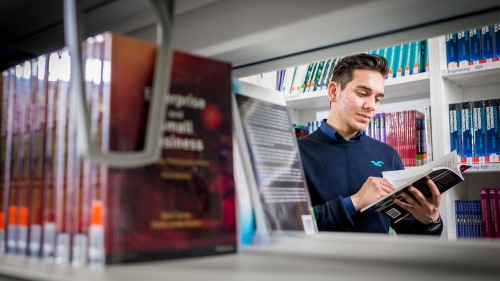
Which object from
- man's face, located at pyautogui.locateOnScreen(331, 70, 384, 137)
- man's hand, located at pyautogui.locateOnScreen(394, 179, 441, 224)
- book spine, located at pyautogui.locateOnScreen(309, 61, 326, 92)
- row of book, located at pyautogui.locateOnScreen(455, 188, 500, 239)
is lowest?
row of book, located at pyautogui.locateOnScreen(455, 188, 500, 239)

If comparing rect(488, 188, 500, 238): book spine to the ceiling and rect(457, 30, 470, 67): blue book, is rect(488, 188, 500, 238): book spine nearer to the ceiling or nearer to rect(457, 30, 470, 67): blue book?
rect(457, 30, 470, 67): blue book

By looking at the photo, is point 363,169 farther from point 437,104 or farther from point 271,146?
point 271,146

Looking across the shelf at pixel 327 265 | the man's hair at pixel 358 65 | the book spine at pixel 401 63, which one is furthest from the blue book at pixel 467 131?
the shelf at pixel 327 265

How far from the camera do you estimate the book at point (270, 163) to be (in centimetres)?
82

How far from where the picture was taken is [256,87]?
90 cm

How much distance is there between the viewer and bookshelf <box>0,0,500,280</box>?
56 centimetres

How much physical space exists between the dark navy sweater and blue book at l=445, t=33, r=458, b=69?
2.05ft

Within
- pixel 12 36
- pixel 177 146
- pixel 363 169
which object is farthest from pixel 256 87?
pixel 363 169

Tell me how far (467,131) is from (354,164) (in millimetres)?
773

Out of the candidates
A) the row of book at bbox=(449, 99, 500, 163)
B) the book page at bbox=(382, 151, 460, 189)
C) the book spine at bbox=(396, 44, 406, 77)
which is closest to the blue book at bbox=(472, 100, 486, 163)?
the row of book at bbox=(449, 99, 500, 163)

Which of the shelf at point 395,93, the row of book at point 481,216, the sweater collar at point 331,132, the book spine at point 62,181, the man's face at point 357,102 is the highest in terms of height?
the shelf at point 395,93

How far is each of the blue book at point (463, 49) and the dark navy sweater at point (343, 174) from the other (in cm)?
66

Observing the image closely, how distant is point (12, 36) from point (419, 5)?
976 millimetres

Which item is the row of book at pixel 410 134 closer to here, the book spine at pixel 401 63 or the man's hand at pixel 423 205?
the book spine at pixel 401 63
